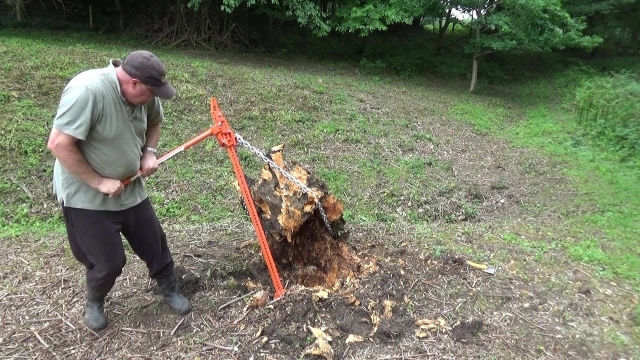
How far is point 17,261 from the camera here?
3848 mm

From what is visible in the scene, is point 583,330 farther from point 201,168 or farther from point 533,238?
point 201,168

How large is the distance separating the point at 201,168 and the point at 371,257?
10.7 feet

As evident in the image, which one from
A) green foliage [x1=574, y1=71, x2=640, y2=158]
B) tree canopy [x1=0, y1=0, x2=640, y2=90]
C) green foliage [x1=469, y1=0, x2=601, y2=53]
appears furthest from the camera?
tree canopy [x1=0, y1=0, x2=640, y2=90]

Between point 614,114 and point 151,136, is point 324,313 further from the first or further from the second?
point 614,114

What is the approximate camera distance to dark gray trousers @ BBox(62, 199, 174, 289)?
2.65 m

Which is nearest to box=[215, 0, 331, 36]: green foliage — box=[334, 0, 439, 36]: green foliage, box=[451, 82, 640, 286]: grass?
box=[334, 0, 439, 36]: green foliage

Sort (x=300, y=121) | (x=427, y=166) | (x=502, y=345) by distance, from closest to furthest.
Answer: (x=502, y=345) < (x=427, y=166) < (x=300, y=121)

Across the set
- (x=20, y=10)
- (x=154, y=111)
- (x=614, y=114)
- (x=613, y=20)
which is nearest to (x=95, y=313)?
(x=154, y=111)

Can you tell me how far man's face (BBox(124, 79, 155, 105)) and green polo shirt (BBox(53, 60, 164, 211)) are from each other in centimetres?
5

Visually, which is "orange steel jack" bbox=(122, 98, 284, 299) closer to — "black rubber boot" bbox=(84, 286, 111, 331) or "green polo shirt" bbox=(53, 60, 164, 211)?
"green polo shirt" bbox=(53, 60, 164, 211)

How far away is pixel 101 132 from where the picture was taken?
2498 mm

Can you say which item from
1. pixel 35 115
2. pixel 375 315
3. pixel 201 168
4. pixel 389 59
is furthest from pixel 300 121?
pixel 389 59

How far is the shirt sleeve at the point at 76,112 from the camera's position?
7.66 feet

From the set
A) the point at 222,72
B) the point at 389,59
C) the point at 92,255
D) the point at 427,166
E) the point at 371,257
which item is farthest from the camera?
the point at 389,59
